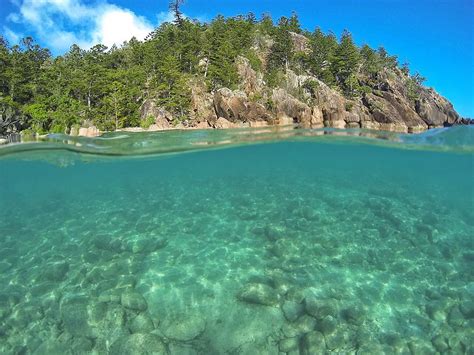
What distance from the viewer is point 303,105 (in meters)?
52.5

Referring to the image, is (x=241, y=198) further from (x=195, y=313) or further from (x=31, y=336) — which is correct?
(x=31, y=336)

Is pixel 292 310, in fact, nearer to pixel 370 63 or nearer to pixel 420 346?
pixel 420 346

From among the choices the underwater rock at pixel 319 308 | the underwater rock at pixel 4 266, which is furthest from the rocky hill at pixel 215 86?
the underwater rock at pixel 319 308

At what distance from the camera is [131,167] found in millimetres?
32281

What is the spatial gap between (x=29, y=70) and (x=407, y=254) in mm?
56952

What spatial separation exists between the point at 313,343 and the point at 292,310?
1068mm

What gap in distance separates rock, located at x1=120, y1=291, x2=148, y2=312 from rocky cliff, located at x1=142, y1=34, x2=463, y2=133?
115ft

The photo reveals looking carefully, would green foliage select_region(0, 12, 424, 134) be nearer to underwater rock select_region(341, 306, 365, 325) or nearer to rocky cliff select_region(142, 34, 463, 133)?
rocky cliff select_region(142, 34, 463, 133)

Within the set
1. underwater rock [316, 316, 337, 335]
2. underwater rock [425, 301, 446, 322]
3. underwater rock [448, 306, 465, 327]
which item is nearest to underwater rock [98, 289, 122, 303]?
underwater rock [316, 316, 337, 335]

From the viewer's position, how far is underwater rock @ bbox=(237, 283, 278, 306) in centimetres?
876

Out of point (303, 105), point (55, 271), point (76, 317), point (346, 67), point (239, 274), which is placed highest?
point (346, 67)

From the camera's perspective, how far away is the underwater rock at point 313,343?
734 cm

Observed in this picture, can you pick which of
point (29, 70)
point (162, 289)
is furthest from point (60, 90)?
point (162, 289)

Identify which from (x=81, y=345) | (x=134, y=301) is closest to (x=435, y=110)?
(x=134, y=301)
